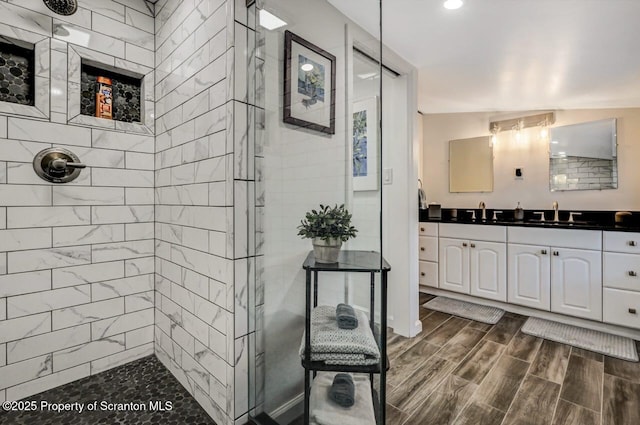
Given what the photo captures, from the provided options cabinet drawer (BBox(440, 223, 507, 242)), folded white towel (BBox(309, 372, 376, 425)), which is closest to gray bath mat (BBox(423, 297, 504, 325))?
cabinet drawer (BBox(440, 223, 507, 242))

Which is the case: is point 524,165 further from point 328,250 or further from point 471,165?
point 328,250

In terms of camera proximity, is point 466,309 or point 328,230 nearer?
point 328,230

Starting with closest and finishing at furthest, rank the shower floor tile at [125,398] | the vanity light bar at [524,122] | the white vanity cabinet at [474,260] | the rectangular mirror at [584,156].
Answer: the shower floor tile at [125,398], the rectangular mirror at [584,156], the white vanity cabinet at [474,260], the vanity light bar at [524,122]

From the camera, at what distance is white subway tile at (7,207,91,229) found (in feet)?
4.39

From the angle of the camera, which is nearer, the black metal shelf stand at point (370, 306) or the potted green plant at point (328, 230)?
the black metal shelf stand at point (370, 306)

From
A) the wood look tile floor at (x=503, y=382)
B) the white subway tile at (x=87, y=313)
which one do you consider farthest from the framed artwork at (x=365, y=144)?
the white subway tile at (x=87, y=313)

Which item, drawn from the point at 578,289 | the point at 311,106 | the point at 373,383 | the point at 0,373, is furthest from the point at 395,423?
the point at 578,289

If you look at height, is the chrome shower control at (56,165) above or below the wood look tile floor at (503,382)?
above

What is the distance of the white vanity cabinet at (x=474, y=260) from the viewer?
113 inches

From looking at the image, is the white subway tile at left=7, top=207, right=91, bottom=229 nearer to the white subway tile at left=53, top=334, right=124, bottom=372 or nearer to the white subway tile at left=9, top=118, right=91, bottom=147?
the white subway tile at left=9, top=118, right=91, bottom=147

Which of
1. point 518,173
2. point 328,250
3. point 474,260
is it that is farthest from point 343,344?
point 518,173

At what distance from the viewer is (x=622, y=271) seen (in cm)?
228

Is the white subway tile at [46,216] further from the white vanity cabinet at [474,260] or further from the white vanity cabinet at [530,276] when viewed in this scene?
the white vanity cabinet at [530,276]

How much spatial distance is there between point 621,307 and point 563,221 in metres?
0.95
